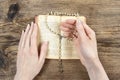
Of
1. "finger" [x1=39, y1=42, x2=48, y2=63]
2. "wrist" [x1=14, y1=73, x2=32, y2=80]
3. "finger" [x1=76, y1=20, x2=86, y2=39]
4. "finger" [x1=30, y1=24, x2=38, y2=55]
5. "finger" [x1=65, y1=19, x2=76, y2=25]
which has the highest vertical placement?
"finger" [x1=65, y1=19, x2=76, y2=25]

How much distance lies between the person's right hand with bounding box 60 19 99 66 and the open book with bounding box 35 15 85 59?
0.07 ft

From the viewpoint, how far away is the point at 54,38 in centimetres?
103

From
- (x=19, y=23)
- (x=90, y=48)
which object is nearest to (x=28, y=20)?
(x=19, y=23)

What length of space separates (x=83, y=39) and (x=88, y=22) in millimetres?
95

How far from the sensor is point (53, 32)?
3.39 ft

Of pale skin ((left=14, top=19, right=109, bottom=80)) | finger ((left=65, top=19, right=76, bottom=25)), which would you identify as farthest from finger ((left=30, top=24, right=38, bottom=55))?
finger ((left=65, top=19, right=76, bottom=25))

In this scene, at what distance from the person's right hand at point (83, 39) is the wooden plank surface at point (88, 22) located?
0.05m

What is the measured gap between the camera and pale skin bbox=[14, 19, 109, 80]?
3.24 ft

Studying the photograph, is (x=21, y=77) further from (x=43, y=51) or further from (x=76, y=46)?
(x=76, y=46)

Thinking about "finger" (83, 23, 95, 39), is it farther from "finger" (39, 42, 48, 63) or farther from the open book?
"finger" (39, 42, 48, 63)

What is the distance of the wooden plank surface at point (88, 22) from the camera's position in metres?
1.04

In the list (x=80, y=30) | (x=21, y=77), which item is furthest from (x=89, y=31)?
(x=21, y=77)

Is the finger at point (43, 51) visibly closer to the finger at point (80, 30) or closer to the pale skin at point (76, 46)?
the pale skin at point (76, 46)

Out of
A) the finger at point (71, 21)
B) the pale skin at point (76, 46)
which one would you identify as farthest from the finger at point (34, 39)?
the finger at point (71, 21)
